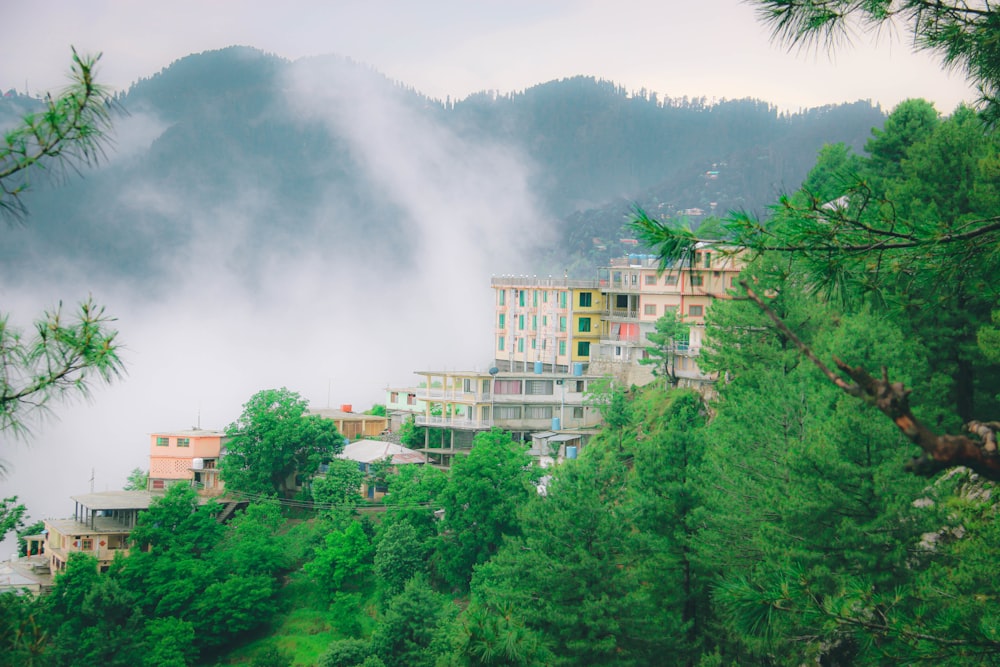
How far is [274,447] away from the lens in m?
44.6

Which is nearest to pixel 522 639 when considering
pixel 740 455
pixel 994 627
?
pixel 740 455

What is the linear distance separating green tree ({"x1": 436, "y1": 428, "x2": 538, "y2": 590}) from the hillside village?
11.8 ft

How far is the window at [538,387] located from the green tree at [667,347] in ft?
25.1

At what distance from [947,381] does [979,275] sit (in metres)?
12.1

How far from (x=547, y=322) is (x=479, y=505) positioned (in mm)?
22178

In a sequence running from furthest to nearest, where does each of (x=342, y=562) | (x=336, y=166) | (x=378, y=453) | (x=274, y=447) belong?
(x=336, y=166)
(x=378, y=453)
(x=274, y=447)
(x=342, y=562)

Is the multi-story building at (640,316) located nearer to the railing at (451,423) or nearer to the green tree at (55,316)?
the railing at (451,423)

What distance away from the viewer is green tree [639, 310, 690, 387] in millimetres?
40688

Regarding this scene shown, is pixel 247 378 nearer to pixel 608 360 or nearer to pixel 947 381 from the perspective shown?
pixel 608 360

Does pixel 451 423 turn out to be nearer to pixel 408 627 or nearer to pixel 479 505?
pixel 479 505

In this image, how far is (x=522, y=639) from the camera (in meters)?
18.2

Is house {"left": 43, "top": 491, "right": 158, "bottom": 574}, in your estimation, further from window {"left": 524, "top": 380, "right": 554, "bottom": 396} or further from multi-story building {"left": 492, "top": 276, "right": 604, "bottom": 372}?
multi-story building {"left": 492, "top": 276, "right": 604, "bottom": 372}

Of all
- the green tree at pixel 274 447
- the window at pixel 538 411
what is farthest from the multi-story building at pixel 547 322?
the green tree at pixel 274 447

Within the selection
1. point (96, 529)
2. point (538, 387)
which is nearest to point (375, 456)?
point (538, 387)
